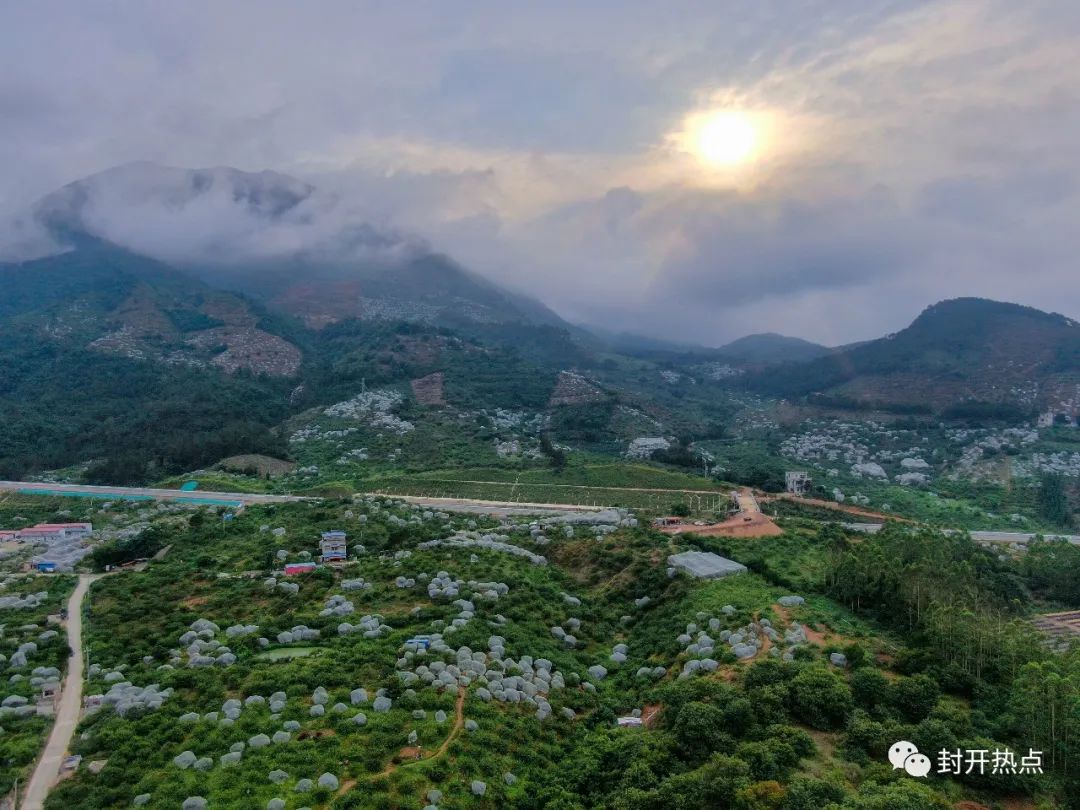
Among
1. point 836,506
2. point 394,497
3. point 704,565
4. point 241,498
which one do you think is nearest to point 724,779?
point 704,565

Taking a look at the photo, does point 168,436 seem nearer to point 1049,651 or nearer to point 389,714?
point 389,714

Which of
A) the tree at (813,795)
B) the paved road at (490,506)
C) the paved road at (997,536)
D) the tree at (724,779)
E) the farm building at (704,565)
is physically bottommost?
the paved road at (997,536)

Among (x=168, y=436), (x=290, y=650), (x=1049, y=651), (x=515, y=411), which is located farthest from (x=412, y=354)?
(x=1049, y=651)

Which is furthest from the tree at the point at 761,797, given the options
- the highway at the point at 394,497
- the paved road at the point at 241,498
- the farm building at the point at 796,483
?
the farm building at the point at 796,483

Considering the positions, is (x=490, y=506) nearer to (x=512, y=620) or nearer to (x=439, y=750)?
(x=512, y=620)

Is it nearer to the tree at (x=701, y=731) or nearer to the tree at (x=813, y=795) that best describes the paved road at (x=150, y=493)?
the tree at (x=701, y=731)

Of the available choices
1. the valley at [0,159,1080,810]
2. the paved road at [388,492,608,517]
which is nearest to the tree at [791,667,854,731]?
the valley at [0,159,1080,810]
